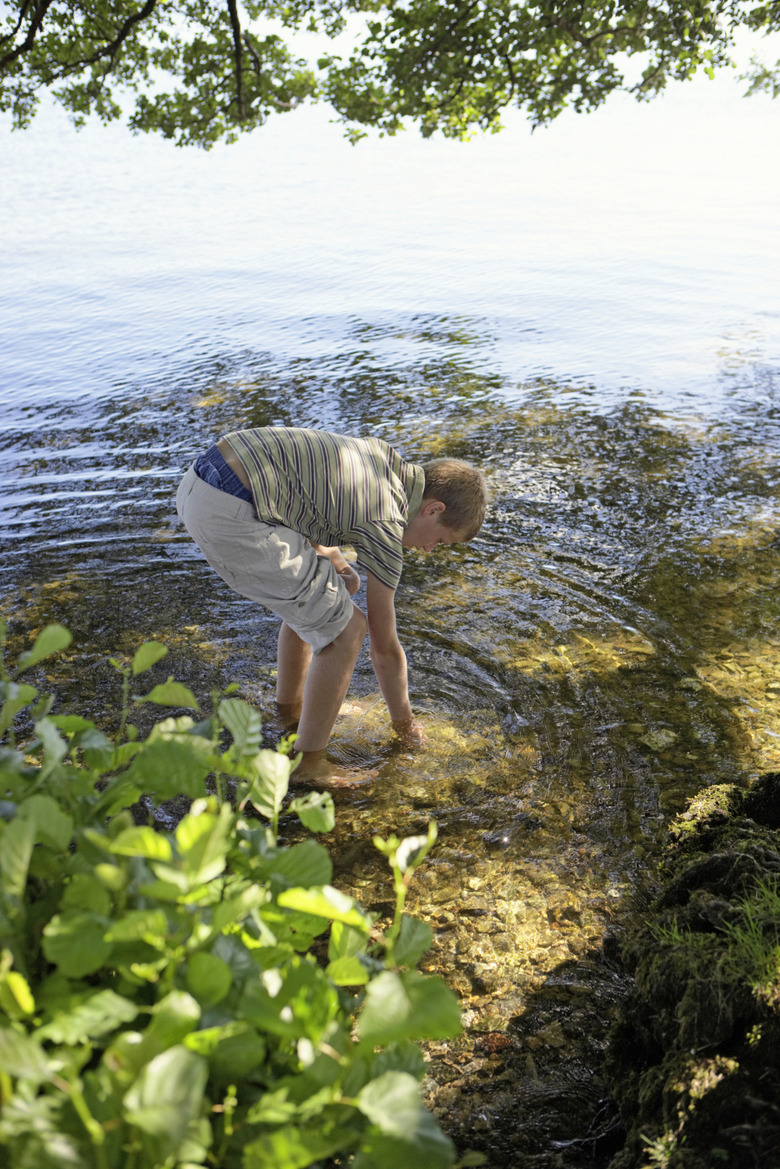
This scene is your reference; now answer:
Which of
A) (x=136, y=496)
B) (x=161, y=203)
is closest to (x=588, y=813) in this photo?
(x=136, y=496)

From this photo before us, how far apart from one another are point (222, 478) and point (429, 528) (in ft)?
3.04

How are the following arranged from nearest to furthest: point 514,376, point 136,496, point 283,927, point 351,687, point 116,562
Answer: point 283,927 → point 351,687 → point 116,562 → point 136,496 → point 514,376

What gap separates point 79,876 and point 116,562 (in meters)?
5.38

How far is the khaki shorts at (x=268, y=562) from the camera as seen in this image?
12.0 ft

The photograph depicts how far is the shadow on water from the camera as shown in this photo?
2916 mm

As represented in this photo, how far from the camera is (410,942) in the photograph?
3.52ft

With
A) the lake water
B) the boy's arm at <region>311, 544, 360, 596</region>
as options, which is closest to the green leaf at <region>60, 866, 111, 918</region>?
the lake water

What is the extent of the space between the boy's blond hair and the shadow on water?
44.7 inches

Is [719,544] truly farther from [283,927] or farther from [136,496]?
[283,927]

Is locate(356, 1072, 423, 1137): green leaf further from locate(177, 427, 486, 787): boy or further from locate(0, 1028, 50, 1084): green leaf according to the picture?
locate(177, 427, 486, 787): boy

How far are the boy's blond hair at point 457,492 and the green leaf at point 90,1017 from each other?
120 inches

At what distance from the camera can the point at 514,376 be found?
10.4m

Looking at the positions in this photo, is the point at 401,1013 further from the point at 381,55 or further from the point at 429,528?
the point at 381,55

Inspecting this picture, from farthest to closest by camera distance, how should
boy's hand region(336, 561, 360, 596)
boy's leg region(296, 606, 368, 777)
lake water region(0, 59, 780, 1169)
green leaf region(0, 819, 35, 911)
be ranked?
boy's hand region(336, 561, 360, 596), boy's leg region(296, 606, 368, 777), lake water region(0, 59, 780, 1169), green leaf region(0, 819, 35, 911)
